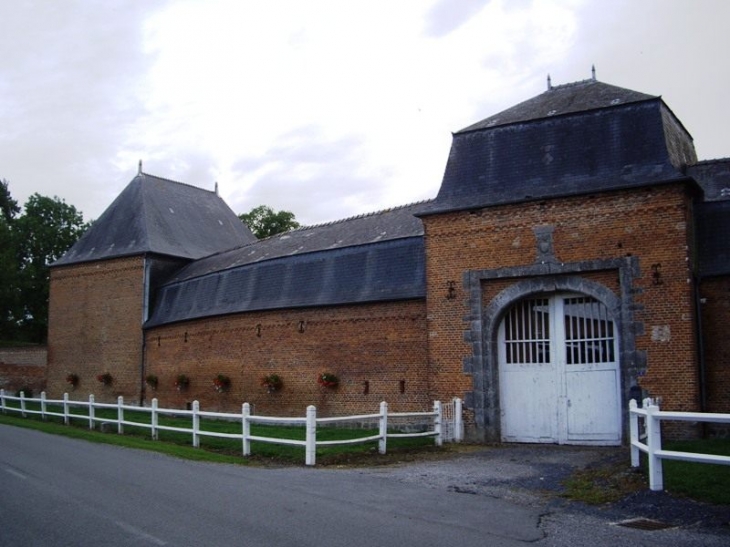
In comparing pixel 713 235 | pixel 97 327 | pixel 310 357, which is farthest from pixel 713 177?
pixel 97 327

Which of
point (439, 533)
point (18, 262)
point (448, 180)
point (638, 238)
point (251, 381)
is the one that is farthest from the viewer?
point (18, 262)

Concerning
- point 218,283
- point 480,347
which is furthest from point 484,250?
point 218,283

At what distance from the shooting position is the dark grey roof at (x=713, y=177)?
15.6 metres

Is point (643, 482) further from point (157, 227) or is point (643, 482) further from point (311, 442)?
point (157, 227)

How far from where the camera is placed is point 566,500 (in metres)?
8.76

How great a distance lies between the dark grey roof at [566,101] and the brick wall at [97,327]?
1536 cm

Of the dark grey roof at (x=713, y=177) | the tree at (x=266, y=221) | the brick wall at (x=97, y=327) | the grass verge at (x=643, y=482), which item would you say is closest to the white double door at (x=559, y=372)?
the grass verge at (x=643, y=482)

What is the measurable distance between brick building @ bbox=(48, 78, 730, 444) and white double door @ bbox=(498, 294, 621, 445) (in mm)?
29

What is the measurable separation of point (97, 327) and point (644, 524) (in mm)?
24146

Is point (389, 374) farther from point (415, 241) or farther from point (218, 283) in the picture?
point (218, 283)

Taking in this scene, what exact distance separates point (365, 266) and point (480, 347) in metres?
4.44

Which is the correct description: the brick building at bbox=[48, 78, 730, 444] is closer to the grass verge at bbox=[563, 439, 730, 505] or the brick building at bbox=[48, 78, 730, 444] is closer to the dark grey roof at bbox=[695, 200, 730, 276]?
the dark grey roof at bbox=[695, 200, 730, 276]

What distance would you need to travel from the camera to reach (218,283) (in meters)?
23.2

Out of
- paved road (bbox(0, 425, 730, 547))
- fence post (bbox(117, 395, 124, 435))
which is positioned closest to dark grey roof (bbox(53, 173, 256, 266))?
fence post (bbox(117, 395, 124, 435))
